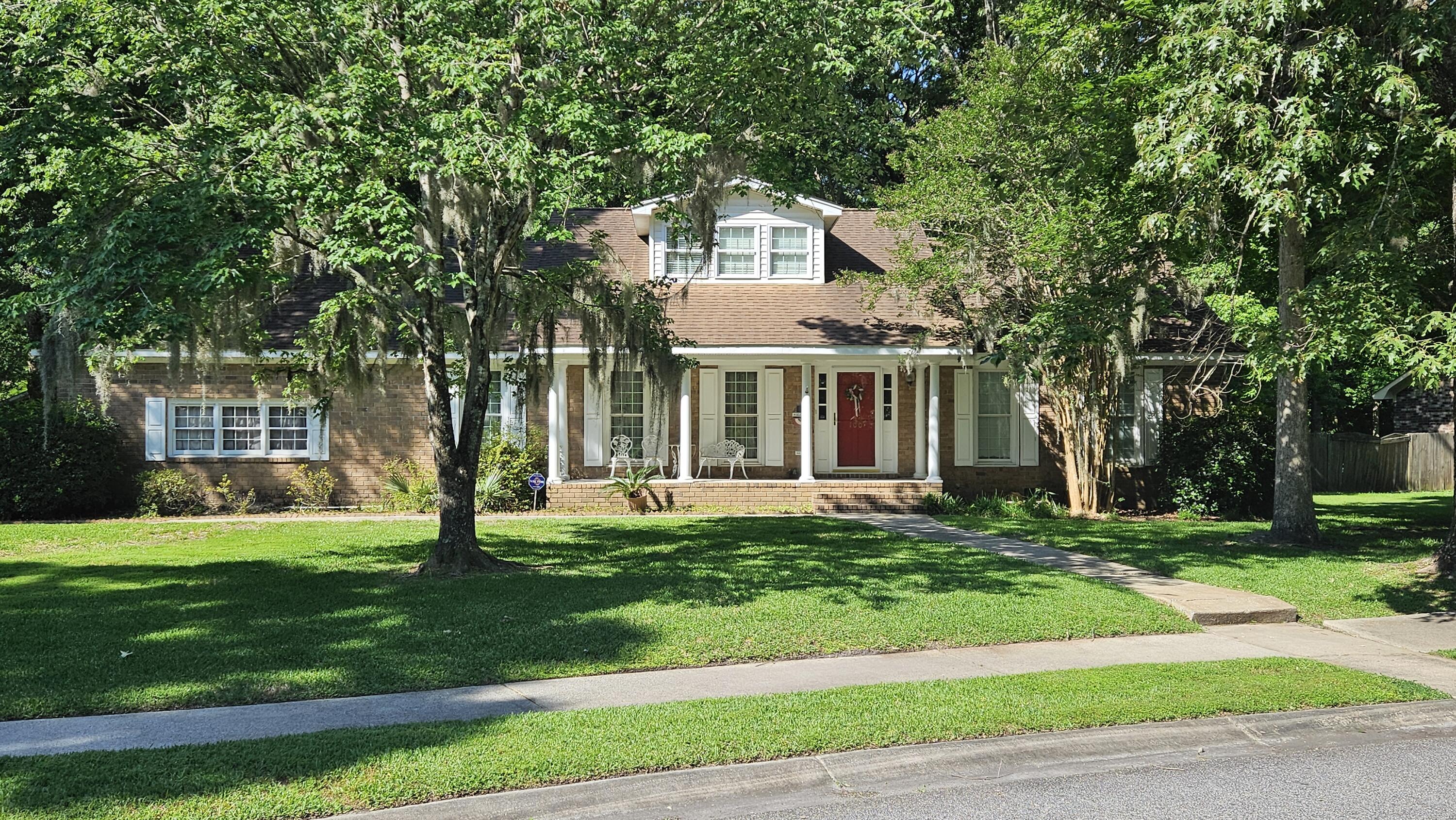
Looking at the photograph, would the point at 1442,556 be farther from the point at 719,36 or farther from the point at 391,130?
the point at 391,130

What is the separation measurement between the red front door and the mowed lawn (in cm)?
625

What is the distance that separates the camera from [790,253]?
20812 mm

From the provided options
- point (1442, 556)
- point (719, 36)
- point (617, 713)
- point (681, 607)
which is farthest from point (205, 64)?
point (1442, 556)

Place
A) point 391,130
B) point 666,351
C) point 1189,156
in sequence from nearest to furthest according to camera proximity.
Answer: point 1189,156, point 391,130, point 666,351

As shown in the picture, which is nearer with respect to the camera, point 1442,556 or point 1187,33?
point 1187,33

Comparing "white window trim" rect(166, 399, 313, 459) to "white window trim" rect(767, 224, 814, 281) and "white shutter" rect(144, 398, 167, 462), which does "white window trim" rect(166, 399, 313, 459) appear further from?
"white window trim" rect(767, 224, 814, 281)

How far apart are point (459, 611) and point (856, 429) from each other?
12.4 m

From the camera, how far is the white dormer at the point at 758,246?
20.2 meters

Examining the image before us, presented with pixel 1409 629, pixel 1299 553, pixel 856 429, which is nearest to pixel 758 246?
pixel 856 429

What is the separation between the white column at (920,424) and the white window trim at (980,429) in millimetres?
1105

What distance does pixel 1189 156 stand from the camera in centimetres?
965

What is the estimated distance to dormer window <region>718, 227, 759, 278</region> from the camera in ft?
67.8

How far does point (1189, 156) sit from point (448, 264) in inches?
542

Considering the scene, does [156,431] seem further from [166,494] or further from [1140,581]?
[1140,581]
